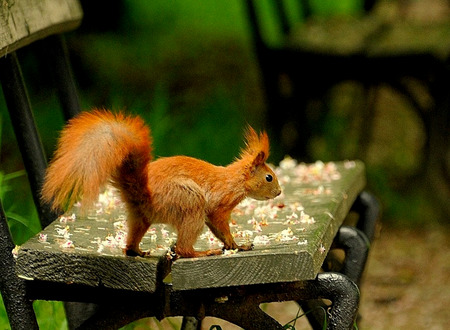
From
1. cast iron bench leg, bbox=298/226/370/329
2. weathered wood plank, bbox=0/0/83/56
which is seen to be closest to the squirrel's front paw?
cast iron bench leg, bbox=298/226/370/329

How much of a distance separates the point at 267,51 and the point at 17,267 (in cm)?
334

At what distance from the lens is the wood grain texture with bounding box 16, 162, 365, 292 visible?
7.00 feet

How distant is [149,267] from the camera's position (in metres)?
2.12

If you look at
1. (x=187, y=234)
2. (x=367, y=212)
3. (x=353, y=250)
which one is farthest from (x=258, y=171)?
(x=367, y=212)

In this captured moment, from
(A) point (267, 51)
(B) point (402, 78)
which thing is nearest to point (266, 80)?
(A) point (267, 51)

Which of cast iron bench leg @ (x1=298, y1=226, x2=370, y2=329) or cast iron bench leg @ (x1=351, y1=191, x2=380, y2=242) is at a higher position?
cast iron bench leg @ (x1=298, y1=226, x2=370, y2=329)

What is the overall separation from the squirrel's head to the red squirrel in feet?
0.10

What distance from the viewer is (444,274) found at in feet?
16.1

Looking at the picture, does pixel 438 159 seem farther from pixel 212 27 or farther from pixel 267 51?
pixel 212 27

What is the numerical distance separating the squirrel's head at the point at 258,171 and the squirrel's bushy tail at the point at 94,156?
13.0 inches

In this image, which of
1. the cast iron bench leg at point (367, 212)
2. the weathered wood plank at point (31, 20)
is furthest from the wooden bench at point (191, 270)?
the cast iron bench leg at point (367, 212)

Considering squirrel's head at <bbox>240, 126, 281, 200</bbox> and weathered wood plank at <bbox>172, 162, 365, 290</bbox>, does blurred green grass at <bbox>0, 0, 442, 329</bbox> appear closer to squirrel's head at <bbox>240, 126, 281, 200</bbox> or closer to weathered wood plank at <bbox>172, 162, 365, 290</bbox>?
weathered wood plank at <bbox>172, 162, 365, 290</bbox>

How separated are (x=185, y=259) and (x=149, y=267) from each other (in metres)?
0.09

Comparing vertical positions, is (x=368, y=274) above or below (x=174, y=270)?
below
